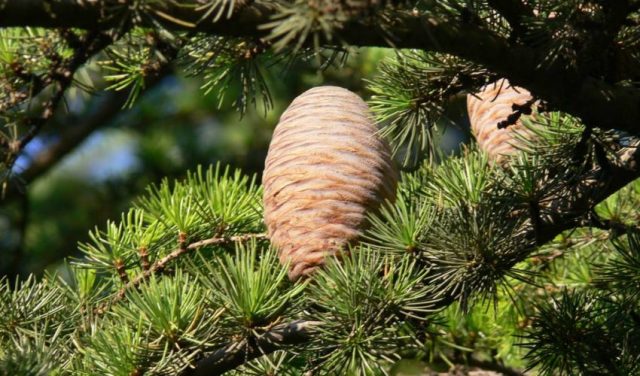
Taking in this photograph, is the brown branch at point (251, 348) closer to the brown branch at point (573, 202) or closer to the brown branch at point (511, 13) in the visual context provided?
the brown branch at point (573, 202)

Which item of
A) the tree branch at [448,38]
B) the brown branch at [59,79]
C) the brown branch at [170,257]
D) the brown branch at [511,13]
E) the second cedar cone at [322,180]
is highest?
the brown branch at [511,13]


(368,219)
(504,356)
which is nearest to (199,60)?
(368,219)

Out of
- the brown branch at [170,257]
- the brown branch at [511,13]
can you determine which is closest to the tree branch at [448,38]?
the brown branch at [511,13]

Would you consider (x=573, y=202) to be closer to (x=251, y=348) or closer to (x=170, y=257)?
(x=251, y=348)

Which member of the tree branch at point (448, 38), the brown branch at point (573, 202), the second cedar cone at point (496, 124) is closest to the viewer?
the tree branch at point (448, 38)

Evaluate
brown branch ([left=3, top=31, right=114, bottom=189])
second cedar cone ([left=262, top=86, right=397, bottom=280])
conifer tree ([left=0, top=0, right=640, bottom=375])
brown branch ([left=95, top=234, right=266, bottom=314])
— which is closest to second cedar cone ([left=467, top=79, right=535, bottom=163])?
conifer tree ([left=0, top=0, right=640, bottom=375])

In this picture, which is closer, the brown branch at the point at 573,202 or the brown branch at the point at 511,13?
the brown branch at the point at 511,13

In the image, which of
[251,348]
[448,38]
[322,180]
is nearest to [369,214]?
[322,180]
